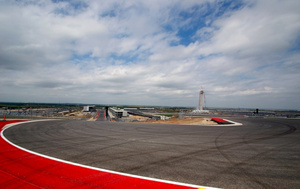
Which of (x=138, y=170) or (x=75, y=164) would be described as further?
(x=75, y=164)

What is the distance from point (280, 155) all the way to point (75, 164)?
32.6 feet

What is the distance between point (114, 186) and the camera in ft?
13.8

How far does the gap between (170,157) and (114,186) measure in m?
3.35

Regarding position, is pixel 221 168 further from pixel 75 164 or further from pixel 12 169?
pixel 12 169

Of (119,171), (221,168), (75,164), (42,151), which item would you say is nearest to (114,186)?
(119,171)

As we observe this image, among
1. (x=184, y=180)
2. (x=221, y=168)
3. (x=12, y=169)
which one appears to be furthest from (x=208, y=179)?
(x=12, y=169)

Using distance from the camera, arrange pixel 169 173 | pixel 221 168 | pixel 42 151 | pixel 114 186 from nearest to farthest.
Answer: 1. pixel 114 186
2. pixel 169 173
3. pixel 221 168
4. pixel 42 151

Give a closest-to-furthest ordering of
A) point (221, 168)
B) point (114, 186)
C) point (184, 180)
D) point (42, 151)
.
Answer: point (114, 186)
point (184, 180)
point (221, 168)
point (42, 151)

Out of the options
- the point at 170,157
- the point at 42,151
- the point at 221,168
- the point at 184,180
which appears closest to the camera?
the point at 184,180

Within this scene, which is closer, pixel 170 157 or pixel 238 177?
pixel 238 177

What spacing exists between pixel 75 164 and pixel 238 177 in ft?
20.8

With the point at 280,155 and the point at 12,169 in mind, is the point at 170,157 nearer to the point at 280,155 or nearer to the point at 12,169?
the point at 280,155

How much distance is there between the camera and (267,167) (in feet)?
18.5

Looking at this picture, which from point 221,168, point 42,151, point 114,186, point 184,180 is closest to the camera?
point 114,186
